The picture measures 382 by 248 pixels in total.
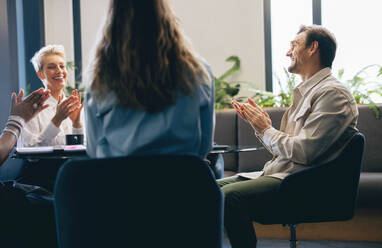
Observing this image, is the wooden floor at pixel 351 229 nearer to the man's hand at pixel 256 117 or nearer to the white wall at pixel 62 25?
the man's hand at pixel 256 117

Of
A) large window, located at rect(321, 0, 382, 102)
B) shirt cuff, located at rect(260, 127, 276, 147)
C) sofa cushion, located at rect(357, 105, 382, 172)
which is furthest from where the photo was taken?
large window, located at rect(321, 0, 382, 102)

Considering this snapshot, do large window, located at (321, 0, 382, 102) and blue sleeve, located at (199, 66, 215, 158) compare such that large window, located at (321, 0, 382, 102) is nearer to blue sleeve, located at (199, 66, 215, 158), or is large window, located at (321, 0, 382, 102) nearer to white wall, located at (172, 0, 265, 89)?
white wall, located at (172, 0, 265, 89)

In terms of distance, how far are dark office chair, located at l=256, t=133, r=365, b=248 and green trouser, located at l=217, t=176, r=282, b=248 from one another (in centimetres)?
4

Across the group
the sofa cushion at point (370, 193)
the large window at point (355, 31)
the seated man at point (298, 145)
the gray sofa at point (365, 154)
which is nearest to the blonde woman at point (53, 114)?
the seated man at point (298, 145)

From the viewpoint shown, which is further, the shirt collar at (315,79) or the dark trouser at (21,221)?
the shirt collar at (315,79)

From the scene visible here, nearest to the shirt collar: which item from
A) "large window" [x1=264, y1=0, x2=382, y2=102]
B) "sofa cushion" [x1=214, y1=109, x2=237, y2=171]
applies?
"sofa cushion" [x1=214, y1=109, x2=237, y2=171]

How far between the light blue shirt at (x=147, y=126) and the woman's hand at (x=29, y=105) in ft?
2.53

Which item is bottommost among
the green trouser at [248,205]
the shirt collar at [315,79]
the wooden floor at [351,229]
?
the wooden floor at [351,229]

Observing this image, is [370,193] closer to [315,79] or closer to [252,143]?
[252,143]

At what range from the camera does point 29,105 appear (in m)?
1.75

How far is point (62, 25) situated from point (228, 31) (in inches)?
91.7

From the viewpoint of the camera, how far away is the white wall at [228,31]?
449 centimetres

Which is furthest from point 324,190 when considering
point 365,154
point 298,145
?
point 365,154

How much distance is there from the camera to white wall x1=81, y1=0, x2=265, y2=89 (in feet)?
14.7
